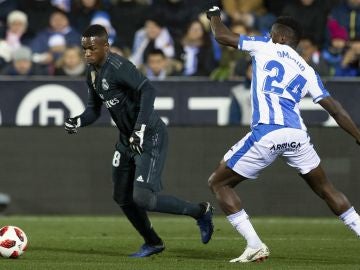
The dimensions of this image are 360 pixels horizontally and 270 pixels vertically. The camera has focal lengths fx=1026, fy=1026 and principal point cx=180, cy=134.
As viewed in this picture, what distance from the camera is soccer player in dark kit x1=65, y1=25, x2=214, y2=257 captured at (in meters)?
9.12

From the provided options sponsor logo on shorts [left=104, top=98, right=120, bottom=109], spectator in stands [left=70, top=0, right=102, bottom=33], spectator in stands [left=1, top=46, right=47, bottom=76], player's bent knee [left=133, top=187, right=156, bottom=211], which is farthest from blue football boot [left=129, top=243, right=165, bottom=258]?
spectator in stands [left=70, top=0, right=102, bottom=33]

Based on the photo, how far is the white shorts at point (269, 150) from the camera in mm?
8891

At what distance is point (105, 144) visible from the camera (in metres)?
14.5

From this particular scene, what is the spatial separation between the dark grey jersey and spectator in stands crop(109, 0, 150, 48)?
27.3 feet

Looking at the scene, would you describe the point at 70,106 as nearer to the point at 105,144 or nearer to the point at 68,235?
the point at 105,144

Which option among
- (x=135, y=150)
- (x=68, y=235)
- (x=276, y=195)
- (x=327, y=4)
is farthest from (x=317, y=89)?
(x=327, y=4)

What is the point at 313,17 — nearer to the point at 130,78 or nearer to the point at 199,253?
the point at 199,253

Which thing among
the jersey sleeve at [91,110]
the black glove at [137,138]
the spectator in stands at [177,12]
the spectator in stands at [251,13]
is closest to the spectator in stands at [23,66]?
the spectator in stands at [177,12]

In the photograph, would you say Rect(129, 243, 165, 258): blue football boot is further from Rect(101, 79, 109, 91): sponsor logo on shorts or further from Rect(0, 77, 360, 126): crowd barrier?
Rect(0, 77, 360, 126): crowd barrier

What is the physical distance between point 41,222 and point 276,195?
129 inches

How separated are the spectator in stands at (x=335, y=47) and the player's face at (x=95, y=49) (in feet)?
24.6

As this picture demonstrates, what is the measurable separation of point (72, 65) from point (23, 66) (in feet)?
2.62

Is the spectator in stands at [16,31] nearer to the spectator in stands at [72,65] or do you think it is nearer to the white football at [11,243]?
the spectator in stands at [72,65]

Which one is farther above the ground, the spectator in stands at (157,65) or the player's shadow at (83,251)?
the spectator in stands at (157,65)
